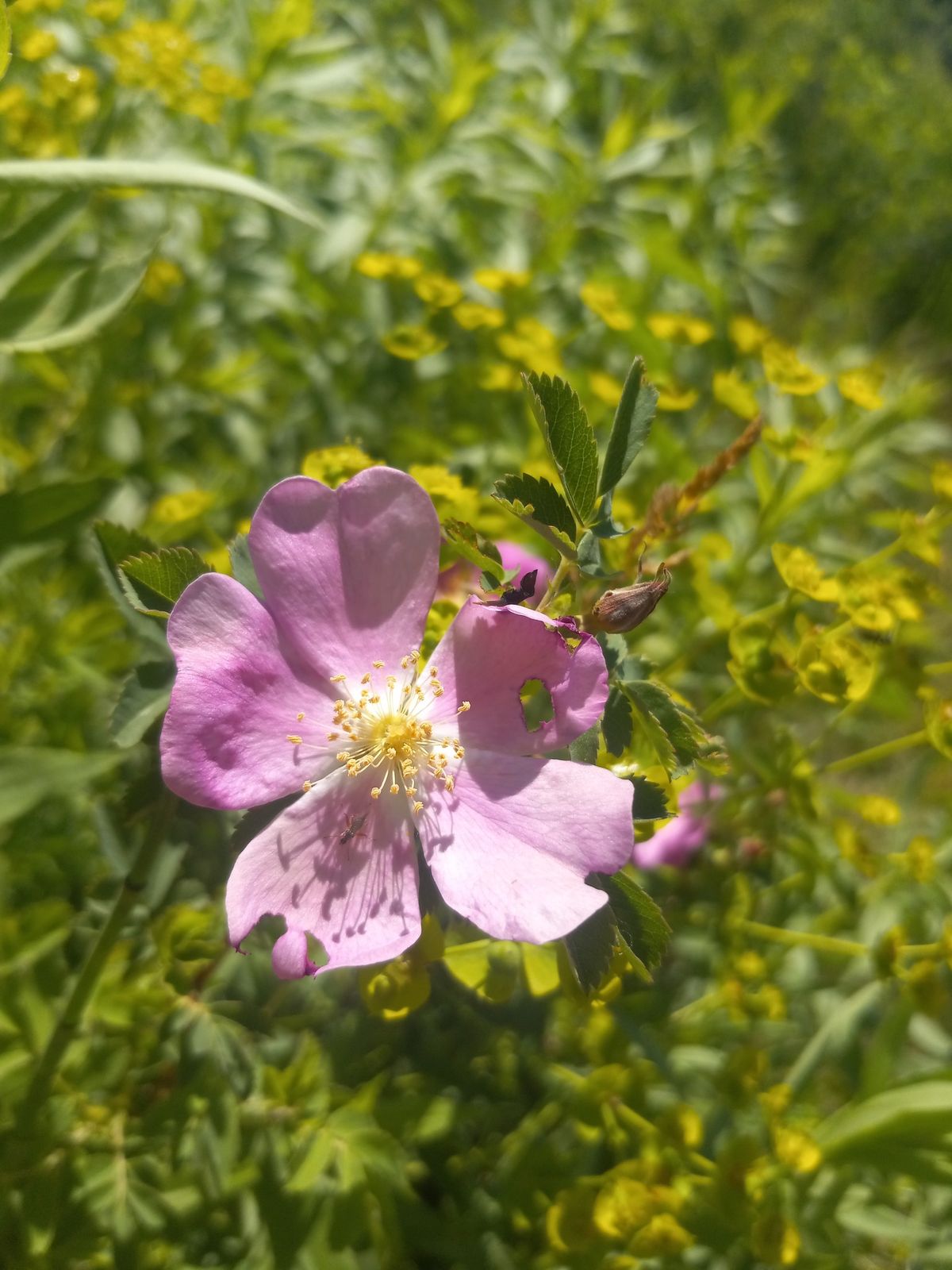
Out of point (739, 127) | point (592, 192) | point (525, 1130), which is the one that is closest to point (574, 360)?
point (592, 192)

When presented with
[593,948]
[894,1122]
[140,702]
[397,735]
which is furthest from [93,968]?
[894,1122]

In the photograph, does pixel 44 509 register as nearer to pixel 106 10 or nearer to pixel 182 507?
pixel 182 507

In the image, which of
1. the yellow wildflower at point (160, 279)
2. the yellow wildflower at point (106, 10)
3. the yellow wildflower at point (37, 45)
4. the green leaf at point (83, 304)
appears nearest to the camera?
the green leaf at point (83, 304)

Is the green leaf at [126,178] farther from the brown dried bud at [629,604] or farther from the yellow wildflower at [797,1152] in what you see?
the yellow wildflower at [797,1152]

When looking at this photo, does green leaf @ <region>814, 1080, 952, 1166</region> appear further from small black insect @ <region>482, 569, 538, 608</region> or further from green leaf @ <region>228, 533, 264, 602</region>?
green leaf @ <region>228, 533, 264, 602</region>

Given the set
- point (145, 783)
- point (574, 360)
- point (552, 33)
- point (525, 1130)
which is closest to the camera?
point (145, 783)

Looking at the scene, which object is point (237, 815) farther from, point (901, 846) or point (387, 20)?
point (387, 20)

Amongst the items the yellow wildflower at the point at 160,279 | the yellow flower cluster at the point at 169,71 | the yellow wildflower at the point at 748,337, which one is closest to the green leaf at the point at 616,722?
the yellow wildflower at the point at 748,337
